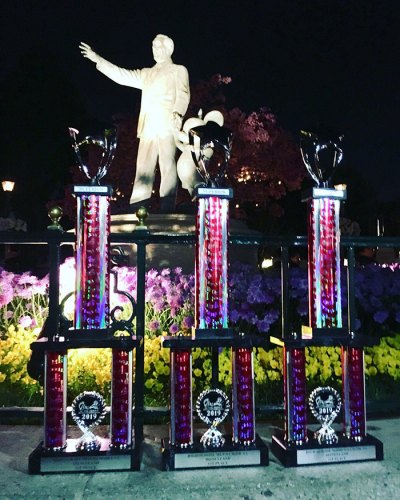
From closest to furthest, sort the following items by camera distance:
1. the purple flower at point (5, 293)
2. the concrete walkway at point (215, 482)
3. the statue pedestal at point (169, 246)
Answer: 1. the concrete walkway at point (215, 482)
2. the purple flower at point (5, 293)
3. the statue pedestal at point (169, 246)

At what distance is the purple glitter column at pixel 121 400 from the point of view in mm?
3033

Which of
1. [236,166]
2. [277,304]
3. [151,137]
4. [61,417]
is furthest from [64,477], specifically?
[236,166]

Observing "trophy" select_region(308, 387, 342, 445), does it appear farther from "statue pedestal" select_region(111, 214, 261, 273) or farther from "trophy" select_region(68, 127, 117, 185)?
"statue pedestal" select_region(111, 214, 261, 273)

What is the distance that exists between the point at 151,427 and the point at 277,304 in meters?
1.90

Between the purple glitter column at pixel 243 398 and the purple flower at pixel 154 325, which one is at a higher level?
the purple flower at pixel 154 325

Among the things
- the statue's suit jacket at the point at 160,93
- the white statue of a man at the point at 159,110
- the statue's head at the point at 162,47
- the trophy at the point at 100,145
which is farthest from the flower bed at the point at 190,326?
the statue's head at the point at 162,47

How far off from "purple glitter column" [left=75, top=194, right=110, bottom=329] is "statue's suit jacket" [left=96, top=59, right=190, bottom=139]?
5.12m

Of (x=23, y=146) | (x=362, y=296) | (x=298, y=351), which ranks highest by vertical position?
(x=23, y=146)

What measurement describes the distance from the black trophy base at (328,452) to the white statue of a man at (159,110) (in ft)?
17.5

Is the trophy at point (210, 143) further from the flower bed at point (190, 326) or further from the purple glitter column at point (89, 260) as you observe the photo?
the flower bed at point (190, 326)

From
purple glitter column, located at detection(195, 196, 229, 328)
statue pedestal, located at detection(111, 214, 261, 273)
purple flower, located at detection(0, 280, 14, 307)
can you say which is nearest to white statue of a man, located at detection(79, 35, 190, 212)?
statue pedestal, located at detection(111, 214, 261, 273)

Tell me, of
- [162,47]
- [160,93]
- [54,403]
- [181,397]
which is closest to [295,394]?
[181,397]

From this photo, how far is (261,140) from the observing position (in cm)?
1605

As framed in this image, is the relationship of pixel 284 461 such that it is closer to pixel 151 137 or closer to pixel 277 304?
pixel 277 304
